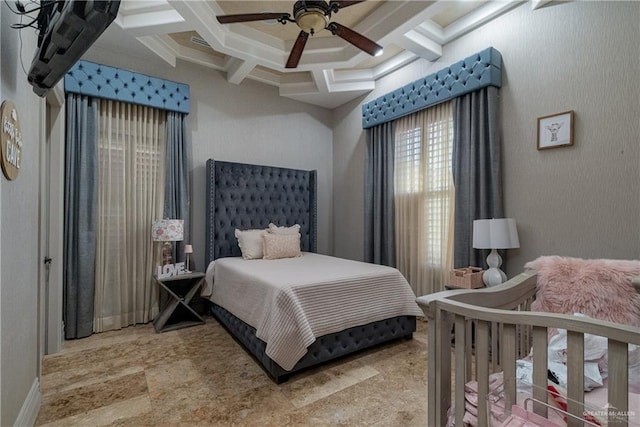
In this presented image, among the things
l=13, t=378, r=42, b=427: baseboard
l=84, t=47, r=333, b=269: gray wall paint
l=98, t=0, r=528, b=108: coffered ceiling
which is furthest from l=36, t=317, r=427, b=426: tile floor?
l=98, t=0, r=528, b=108: coffered ceiling

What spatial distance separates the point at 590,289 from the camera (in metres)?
1.58

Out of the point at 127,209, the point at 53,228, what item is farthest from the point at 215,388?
the point at 127,209

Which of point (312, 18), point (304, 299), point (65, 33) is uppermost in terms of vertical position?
point (312, 18)

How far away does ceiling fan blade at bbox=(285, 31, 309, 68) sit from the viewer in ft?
7.32

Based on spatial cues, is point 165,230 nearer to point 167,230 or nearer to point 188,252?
point 167,230

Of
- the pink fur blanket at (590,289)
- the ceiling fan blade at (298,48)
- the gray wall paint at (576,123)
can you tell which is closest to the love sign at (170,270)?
the ceiling fan blade at (298,48)

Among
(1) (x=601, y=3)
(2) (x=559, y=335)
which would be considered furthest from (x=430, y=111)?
(2) (x=559, y=335)

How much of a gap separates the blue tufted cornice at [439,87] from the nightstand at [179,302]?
2965mm

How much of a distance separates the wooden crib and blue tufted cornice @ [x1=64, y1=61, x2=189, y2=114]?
345 cm

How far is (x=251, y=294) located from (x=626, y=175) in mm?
2895

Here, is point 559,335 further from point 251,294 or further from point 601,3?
point 601,3

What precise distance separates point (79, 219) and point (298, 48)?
2.64m

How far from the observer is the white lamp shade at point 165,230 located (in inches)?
120

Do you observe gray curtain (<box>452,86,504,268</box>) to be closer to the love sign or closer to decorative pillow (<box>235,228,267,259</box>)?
decorative pillow (<box>235,228,267,259</box>)
